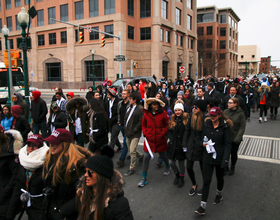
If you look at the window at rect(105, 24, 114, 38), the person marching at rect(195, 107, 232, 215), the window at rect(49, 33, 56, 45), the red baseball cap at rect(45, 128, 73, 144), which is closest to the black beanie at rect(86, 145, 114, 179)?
the red baseball cap at rect(45, 128, 73, 144)

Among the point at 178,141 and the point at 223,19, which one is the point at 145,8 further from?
the point at 223,19

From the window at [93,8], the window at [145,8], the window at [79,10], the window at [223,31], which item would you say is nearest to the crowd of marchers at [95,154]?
the window at [93,8]

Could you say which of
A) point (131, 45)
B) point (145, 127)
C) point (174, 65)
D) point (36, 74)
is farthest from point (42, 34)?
point (145, 127)

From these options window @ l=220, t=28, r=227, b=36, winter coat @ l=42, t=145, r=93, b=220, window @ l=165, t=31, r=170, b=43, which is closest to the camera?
winter coat @ l=42, t=145, r=93, b=220

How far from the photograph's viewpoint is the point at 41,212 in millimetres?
2641

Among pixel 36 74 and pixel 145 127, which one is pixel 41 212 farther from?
pixel 36 74

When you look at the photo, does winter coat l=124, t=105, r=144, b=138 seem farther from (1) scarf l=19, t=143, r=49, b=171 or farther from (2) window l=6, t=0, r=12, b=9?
(2) window l=6, t=0, r=12, b=9

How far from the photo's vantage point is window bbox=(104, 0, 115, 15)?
3497 centimetres

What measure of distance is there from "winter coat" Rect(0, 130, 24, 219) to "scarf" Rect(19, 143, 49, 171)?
Result: 444 millimetres

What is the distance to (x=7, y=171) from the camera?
3.25 m

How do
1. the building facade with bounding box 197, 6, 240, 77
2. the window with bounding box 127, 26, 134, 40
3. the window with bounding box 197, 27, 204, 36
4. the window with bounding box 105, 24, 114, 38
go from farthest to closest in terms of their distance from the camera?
the window with bounding box 197, 27, 204, 36 → the building facade with bounding box 197, 6, 240, 77 → the window with bounding box 127, 26, 134, 40 → the window with bounding box 105, 24, 114, 38

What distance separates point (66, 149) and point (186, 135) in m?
2.46

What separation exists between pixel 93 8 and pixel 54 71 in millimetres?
12672

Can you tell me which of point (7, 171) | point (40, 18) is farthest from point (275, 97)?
point (40, 18)
